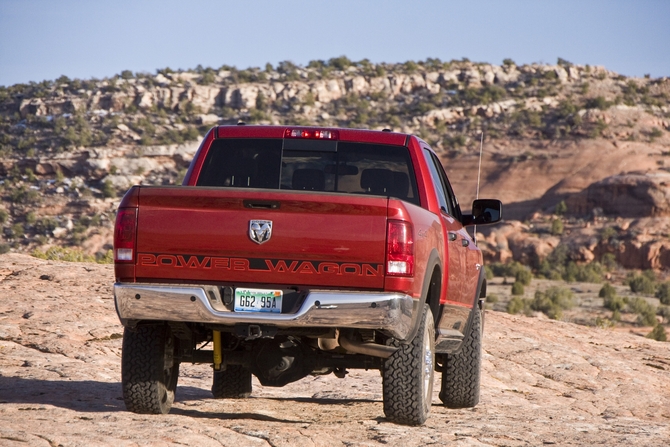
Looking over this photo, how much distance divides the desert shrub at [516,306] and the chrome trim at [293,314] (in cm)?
3064

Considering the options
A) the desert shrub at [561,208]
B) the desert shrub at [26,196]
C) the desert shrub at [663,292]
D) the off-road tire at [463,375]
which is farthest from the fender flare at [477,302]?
the desert shrub at [561,208]

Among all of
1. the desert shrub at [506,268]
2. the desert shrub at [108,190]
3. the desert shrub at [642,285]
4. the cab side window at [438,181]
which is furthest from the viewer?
the desert shrub at [108,190]

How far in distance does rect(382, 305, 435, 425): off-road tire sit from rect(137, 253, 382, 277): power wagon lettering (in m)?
0.76

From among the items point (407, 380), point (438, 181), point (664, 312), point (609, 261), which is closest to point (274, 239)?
point (407, 380)

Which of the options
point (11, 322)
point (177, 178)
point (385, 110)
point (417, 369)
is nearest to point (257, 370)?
point (417, 369)

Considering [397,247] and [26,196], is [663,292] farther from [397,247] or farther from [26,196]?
[397,247]

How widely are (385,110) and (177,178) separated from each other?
19858 millimetres

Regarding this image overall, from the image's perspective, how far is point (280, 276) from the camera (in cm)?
580

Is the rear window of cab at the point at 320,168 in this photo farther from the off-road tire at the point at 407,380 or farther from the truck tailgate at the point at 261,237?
the truck tailgate at the point at 261,237

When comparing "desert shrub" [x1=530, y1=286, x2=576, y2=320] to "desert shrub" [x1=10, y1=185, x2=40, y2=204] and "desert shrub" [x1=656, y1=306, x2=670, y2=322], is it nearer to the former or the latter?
"desert shrub" [x1=656, y1=306, x2=670, y2=322]

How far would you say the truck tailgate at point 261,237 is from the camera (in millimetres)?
5750

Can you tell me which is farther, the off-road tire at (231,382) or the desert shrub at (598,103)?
the desert shrub at (598,103)

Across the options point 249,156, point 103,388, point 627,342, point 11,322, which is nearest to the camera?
point 249,156

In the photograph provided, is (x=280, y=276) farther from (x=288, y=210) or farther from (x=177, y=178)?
(x=177, y=178)
